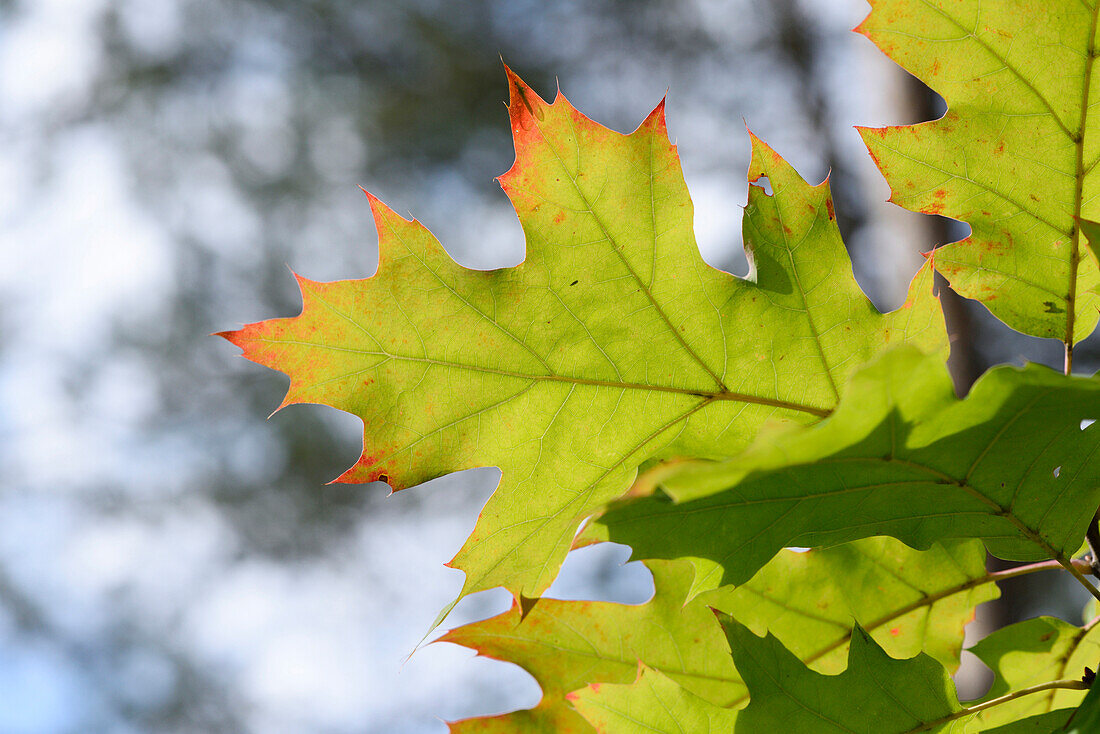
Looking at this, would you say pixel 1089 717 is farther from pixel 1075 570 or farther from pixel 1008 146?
pixel 1008 146

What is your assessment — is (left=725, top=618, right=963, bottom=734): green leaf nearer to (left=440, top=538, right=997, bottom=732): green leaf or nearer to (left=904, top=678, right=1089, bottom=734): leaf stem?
(left=904, top=678, right=1089, bottom=734): leaf stem

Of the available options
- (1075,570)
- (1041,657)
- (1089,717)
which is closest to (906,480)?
(1089,717)

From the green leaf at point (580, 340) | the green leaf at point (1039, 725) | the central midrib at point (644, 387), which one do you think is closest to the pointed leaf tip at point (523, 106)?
the green leaf at point (580, 340)

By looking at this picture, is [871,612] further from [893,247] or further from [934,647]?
[893,247]

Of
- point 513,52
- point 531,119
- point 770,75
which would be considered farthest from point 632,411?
point 513,52

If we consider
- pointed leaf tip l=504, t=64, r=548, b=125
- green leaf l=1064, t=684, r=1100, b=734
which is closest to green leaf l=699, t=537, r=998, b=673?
green leaf l=1064, t=684, r=1100, b=734
